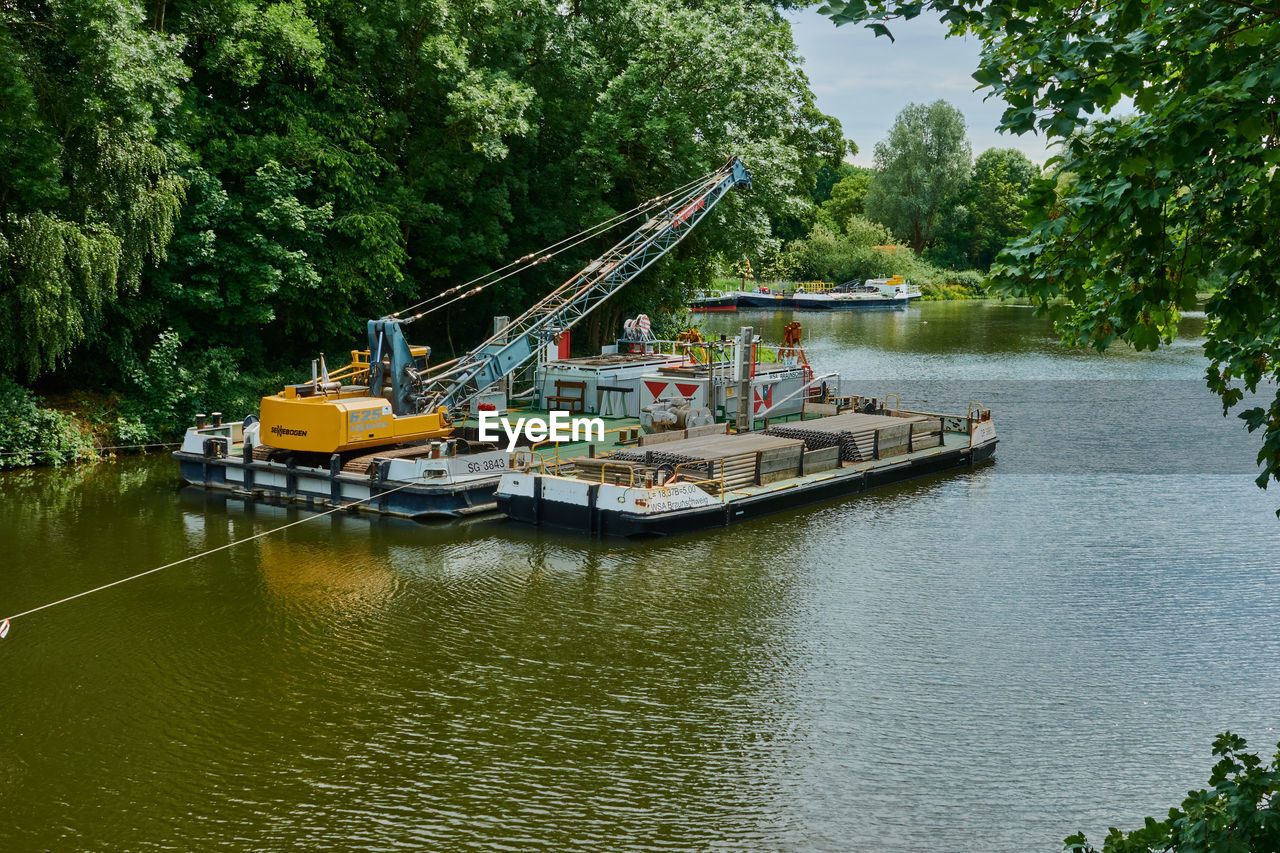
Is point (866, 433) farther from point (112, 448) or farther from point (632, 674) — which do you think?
point (112, 448)

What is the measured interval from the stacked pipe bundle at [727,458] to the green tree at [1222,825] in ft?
54.8

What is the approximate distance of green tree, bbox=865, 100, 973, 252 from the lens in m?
102

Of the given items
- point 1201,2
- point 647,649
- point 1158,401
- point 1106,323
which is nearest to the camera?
point 1201,2

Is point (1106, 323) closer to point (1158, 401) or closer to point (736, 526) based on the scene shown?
point (736, 526)

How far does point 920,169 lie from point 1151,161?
103 meters

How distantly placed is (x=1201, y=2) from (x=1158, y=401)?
125 ft

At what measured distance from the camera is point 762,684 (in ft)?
48.3

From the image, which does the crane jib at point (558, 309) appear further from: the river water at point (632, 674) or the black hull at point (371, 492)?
the river water at point (632, 674)

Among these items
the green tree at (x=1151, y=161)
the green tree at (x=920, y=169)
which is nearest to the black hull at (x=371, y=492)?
the green tree at (x=1151, y=161)

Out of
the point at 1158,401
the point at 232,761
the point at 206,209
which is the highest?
the point at 206,209

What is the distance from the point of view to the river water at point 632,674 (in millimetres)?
11297

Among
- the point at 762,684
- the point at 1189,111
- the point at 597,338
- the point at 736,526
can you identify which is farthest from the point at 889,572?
the point at 597,338

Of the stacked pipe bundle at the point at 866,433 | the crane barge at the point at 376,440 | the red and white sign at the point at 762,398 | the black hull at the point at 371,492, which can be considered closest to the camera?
the black hull at the point at 371,492

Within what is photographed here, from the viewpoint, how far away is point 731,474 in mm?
23828
